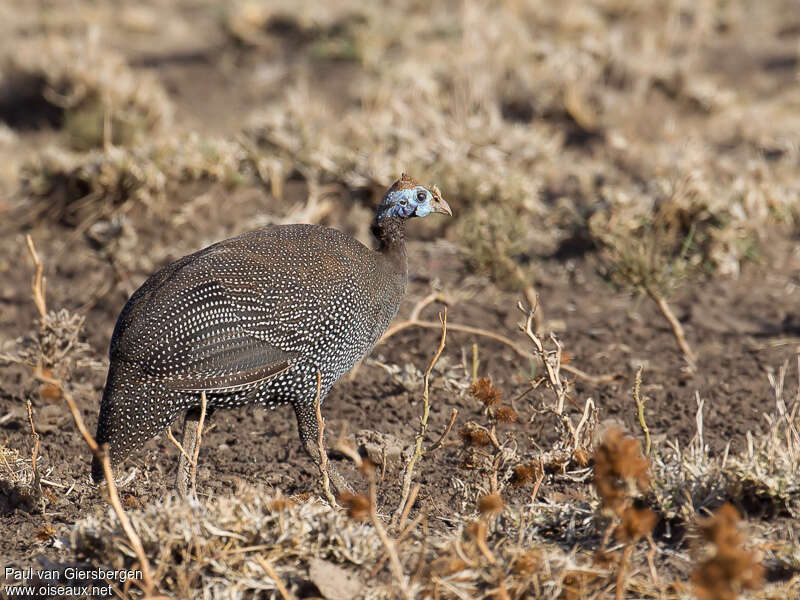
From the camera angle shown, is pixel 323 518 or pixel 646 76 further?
pixel 646 76

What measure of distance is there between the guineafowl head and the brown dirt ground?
87 cm

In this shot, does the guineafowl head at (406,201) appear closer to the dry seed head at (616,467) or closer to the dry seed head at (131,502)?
the dry seed head at (131,502)

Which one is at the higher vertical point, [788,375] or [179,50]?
[179,50]

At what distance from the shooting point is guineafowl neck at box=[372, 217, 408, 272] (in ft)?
14.1

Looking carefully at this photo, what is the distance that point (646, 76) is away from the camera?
8734 mm

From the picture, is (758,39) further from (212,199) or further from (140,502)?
(140,502)

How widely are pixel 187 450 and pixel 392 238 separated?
1.23m

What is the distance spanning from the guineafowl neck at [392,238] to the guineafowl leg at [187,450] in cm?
106

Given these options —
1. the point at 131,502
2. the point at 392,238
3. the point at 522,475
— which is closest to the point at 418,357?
the point at 392,238

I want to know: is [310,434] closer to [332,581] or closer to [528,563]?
[332,581]

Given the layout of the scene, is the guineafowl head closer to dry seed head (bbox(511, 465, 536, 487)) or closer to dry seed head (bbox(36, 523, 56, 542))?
dry seed head (bbox(511, 465, 536, 487))

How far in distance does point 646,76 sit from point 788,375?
4567 millimetres

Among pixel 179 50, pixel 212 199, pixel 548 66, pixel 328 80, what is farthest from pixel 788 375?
pixel 179 50

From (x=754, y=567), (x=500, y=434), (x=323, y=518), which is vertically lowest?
(x=500, y=434)
